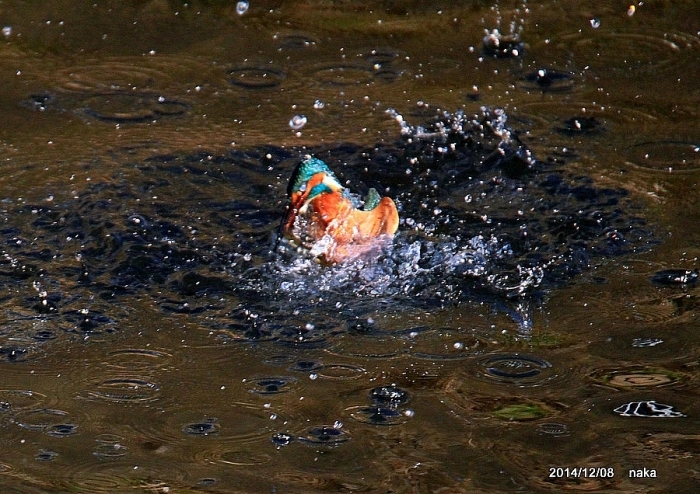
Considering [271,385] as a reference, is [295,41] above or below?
above

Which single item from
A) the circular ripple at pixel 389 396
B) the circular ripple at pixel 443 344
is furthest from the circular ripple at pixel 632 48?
the circular ripple at pixel 389 396

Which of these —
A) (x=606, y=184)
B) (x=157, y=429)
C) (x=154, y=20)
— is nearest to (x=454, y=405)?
(x=157, y=429)

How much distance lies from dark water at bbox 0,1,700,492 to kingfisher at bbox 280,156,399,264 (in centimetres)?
8

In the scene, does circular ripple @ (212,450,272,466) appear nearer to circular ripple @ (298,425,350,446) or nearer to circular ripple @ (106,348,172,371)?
circular ripple @ (298,425,350,446)

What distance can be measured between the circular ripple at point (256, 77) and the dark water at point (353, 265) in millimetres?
18

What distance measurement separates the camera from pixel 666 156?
431 cm

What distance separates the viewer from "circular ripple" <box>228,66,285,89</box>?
5.11 m

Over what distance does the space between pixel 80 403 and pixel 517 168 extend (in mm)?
2132

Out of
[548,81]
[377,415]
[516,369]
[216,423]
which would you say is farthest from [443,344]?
[548,81]

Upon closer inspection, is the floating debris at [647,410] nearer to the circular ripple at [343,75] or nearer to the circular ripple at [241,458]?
the circular ripple at [241,458]

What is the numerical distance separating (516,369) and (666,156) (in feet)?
5.85

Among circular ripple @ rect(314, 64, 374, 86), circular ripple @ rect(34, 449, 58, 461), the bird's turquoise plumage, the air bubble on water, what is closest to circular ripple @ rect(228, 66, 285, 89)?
circular ripple @ rect(314, 64, 374, 86)

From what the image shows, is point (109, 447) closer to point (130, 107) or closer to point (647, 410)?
point (647, 410)

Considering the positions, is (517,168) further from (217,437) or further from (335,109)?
(217,437)
